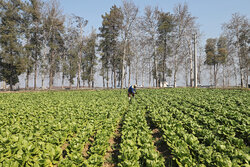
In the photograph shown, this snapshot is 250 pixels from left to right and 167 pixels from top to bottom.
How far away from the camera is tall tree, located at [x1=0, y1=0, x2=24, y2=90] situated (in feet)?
92.6

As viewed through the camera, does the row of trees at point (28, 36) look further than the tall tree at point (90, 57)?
No

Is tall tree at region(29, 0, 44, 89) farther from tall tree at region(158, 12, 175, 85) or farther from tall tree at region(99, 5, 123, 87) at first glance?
tall tree at region(158, 12, 175, 85)

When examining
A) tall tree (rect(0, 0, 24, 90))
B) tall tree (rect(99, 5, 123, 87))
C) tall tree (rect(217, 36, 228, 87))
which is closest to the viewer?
tall tree (rect(0, 0, 24, 90))

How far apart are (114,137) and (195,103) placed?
7.72 meters

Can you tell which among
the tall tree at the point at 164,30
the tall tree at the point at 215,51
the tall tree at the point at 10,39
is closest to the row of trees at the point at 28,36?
the tall tree at the point at 10,39

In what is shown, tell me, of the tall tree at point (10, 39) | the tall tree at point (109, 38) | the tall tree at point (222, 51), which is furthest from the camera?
the tall tree at point (222, 51)

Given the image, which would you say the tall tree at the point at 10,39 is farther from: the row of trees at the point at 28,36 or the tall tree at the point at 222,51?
the tall tree at the point at 222,51

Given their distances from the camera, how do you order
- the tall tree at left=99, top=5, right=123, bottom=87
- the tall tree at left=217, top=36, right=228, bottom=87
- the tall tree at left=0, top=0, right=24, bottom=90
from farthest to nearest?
the tall tree at left=217, top=36, right=228, bottom=87
the tall tree at left=99, top=5, right=123, bottom=87
the tall tree at left=0, top=0, right=24, bottom=90

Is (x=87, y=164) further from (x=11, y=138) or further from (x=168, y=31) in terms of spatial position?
(x=168, y=31)

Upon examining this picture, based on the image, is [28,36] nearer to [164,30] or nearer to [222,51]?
[164,30]

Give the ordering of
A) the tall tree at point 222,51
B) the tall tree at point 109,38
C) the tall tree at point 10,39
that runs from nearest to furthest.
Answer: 1. the tall tree at point 10,39
2. the tall tree at point 109,38
3. the tall tree at point 222,51

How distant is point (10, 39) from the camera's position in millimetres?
28312

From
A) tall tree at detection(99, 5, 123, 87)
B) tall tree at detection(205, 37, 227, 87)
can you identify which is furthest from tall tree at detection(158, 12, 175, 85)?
tall tree at detection(205, 37, 227, 87)

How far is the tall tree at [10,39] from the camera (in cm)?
2822
